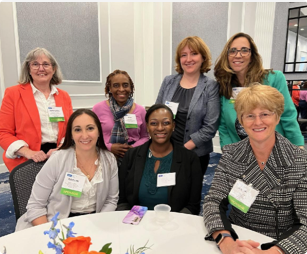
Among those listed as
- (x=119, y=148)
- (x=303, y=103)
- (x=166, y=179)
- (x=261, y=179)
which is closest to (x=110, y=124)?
(x=119, y=148)

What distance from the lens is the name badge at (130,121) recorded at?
2279mm

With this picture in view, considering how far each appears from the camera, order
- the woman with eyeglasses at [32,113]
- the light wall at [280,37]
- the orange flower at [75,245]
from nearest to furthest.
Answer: the orange flower at [75,245], the woman with eyeglasses at [32,113], the light wall at [280,37]

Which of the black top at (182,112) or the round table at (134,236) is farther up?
the black top at (182,112)

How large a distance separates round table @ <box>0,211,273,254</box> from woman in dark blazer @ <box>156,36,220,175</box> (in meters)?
0.92

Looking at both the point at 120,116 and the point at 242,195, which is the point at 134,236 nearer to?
the point at 242,195

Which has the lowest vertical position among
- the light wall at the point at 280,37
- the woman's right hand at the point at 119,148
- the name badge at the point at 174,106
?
the woman's right hand at the point at 119,148

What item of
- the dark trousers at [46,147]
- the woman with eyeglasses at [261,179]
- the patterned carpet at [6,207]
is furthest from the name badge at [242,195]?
the patterned carpet at [6,207]

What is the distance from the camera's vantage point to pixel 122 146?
2.19 m

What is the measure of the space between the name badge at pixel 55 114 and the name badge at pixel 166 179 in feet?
3.62

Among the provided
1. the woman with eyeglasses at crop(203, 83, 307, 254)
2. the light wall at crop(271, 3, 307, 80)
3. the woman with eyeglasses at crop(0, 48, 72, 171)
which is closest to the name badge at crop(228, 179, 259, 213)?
the woman with eyeglasses at crop(203, 83, 307, 254)

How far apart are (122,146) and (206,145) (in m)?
0.77

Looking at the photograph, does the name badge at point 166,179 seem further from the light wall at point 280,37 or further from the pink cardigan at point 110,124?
the light wall at point 280,37

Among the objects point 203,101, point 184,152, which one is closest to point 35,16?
point 203,101

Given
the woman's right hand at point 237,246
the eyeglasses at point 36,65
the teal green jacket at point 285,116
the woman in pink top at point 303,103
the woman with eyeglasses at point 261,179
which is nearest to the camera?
the woman's right hand at point 237,246
